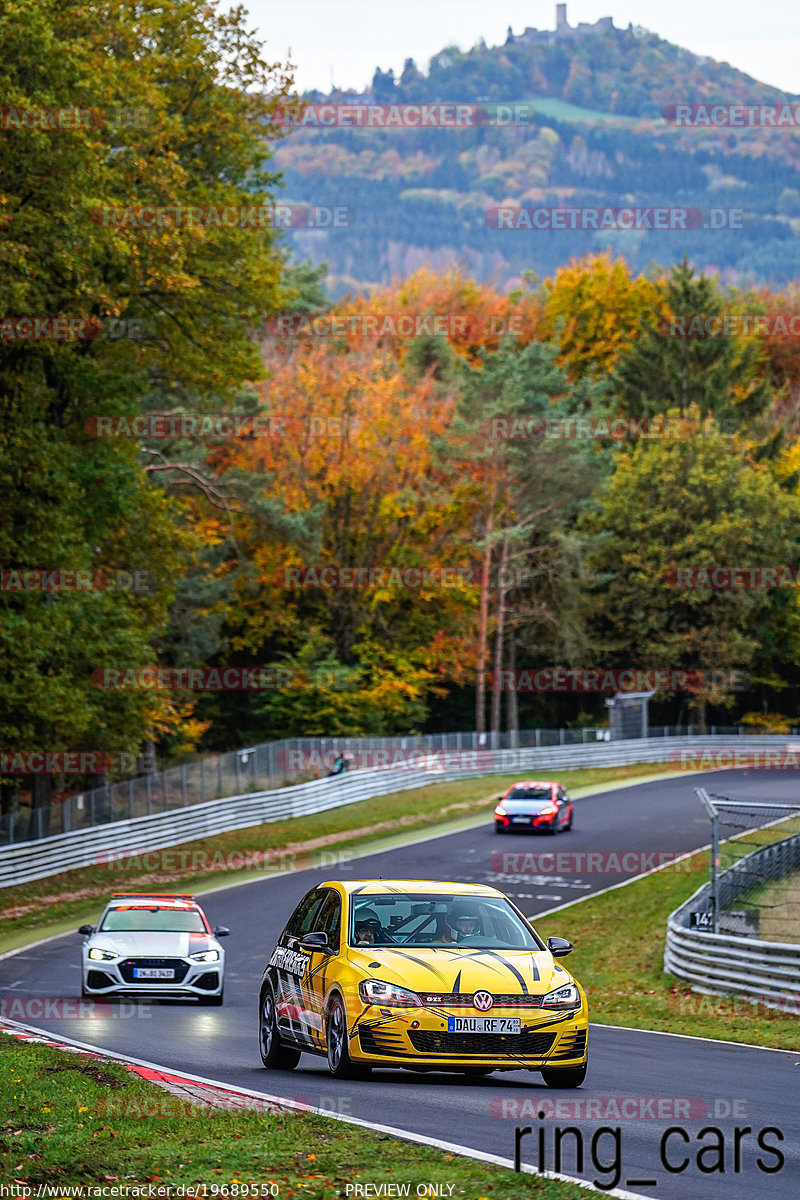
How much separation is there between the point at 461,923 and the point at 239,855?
28404 mm

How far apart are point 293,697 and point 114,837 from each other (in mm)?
24441

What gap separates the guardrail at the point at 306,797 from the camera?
116 ft

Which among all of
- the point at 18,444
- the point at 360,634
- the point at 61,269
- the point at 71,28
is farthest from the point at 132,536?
the point at 360,634

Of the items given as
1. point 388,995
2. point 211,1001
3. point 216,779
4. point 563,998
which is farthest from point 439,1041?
point 216,779

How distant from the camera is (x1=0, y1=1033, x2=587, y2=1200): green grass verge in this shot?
7.47m

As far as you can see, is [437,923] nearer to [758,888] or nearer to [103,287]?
[758,888]

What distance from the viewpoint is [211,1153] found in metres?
8.07

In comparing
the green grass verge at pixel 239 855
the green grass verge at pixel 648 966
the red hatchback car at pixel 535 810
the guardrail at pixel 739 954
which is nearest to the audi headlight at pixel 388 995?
the green grass verge at pixel 648 966

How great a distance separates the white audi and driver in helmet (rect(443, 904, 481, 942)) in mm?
7873

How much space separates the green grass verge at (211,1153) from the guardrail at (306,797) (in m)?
25.1

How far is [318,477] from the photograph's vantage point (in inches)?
2581

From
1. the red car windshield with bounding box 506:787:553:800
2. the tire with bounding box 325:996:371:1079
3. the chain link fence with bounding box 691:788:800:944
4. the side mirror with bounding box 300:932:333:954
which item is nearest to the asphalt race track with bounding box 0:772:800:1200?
the tire with bounding box 325:996:371:1079

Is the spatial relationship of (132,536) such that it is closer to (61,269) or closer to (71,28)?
(61,269)

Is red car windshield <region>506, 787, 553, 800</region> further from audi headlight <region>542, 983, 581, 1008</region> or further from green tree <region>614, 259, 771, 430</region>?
green tree <region>614, 259, 771, 430</region>
